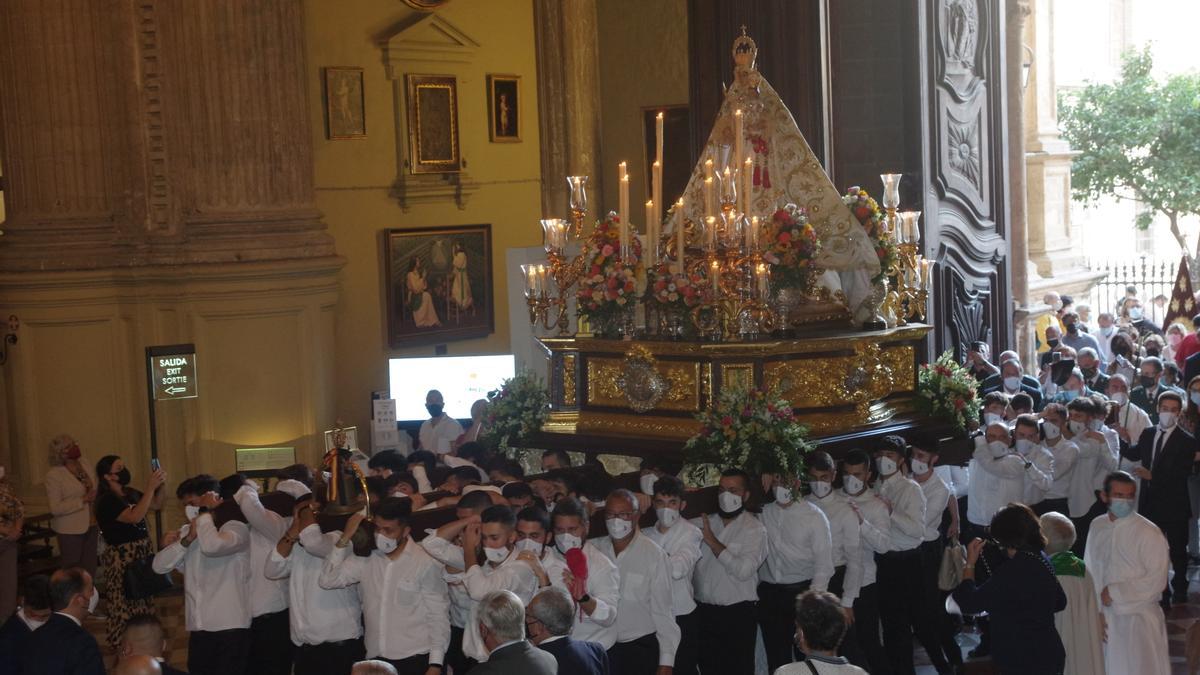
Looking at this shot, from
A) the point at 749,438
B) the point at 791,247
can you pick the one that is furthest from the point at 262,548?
the point at 791,247

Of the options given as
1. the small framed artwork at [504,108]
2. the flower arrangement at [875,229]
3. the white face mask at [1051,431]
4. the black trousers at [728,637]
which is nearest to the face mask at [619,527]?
the black trousers at [728,637]

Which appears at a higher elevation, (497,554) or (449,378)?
(449,378)

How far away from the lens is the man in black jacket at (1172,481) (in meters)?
11.1

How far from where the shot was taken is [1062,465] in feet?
34.7

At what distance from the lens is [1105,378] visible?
13516mm

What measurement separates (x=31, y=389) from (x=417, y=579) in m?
7.41

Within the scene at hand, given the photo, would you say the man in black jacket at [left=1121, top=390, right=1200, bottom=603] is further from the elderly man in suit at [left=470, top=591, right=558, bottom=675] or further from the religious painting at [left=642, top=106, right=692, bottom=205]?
the religious painting at [left=642, top=106, right=692, bottom=205]

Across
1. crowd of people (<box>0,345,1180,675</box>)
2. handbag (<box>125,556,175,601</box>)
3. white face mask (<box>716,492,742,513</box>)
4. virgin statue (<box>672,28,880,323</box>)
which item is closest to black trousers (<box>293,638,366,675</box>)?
crowd of people (<box>0,345,1180,675</box>)

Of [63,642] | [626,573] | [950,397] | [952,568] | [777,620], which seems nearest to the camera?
[63,642]

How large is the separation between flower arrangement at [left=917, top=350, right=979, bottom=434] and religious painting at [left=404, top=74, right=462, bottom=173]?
26.8 feet

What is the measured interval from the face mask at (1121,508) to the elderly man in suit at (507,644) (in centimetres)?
365

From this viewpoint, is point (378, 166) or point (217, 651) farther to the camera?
point (378, 166)

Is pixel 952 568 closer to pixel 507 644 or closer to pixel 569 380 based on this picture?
pixel 569 380

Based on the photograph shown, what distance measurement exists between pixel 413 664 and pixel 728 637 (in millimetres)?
1748
